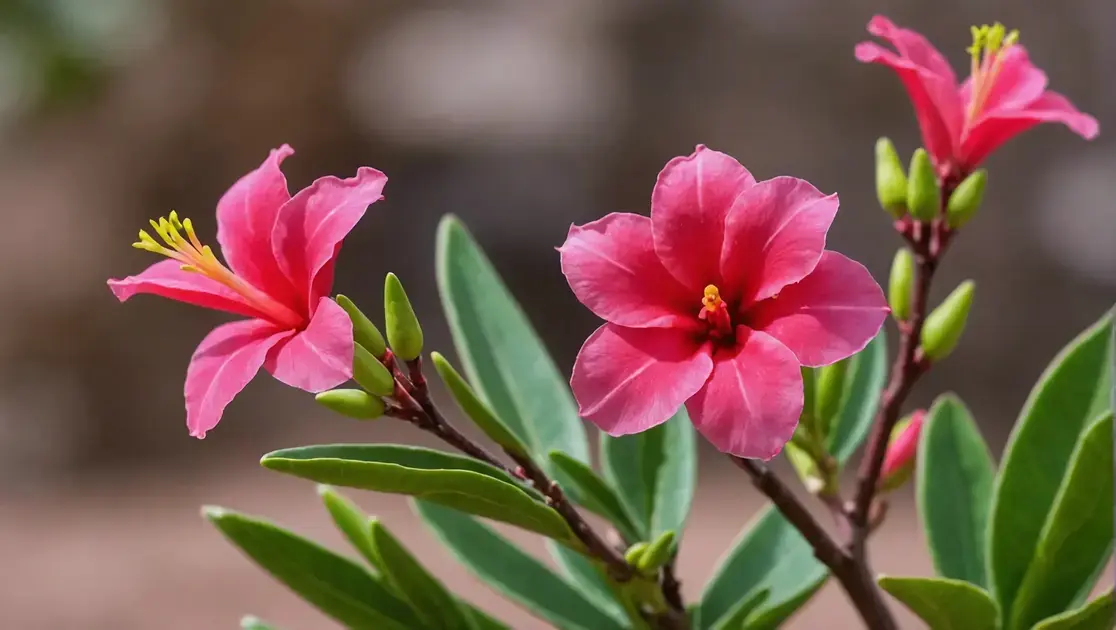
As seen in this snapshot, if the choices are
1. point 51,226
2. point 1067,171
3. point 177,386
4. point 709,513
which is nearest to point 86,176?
point 51,226

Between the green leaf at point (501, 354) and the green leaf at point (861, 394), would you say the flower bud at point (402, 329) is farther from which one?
the green leaf at point (861, 394)

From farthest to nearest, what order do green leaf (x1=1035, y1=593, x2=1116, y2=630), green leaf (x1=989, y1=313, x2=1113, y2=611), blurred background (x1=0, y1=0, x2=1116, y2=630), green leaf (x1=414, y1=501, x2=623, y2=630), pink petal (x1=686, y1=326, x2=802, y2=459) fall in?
1. blurred background (x1=0, y1=0, x2=1116, y2=630)
2. green leaf (x1=414, y1=501, x2=623, y2=630)
3. green leaf (x1=989, y1=313, x2=1113, y2=611)
4. green leaf (x1=1035, y1=593, x2=1116, y2=630)
5. pink petal (x1=686, y1=326, x2=802, y2=459)

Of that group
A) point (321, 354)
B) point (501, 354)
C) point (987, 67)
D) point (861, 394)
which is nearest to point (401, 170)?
point (501, 354)

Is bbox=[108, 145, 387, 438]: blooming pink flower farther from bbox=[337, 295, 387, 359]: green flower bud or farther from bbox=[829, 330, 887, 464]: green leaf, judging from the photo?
bbox=[829, 330, 887, 464]: green leaf

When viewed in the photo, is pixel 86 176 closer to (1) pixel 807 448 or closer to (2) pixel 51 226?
(2) pixel 51 226

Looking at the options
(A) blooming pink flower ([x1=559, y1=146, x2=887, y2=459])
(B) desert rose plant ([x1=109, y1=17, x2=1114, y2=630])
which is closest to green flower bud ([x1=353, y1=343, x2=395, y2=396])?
(B) desert rose plant ([x1=109, y1=17, x2=1114, y2=630])

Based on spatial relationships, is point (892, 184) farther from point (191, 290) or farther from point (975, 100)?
point (191, 290)
